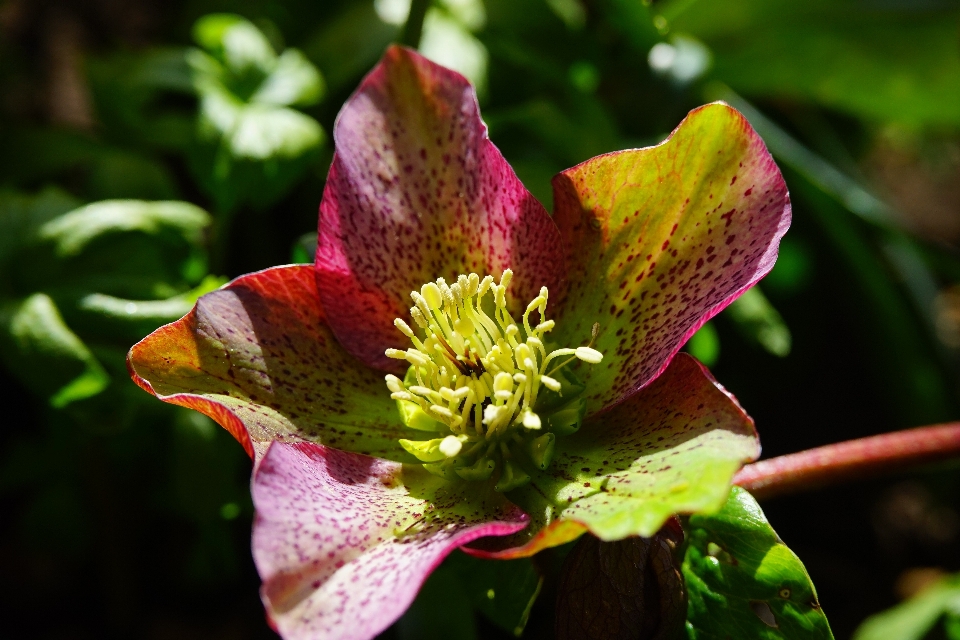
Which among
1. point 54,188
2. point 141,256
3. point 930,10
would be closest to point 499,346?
point 141,256

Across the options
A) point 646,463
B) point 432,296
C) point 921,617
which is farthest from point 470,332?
point 921,617

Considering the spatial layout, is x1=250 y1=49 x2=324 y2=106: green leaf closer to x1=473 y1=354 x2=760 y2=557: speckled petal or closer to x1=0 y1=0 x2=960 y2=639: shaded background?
x1=0 y1=0 x2=960 y2=639: shaded background

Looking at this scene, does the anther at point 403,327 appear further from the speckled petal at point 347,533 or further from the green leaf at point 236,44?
the green leaf at point 236,44

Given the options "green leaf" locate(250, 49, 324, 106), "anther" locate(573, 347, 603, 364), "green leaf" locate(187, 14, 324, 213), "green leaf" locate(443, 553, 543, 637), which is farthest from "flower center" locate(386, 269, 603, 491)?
"green leaf" locate(250, 49, 324, 106)

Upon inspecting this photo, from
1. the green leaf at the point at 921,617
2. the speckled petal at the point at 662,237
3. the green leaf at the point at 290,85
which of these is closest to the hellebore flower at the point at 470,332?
the speckled petal at the point at 662,237

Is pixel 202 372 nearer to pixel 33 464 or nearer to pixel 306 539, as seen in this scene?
pixel 306 539

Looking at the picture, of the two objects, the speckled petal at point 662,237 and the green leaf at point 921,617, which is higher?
the speckled petal at point 662,237

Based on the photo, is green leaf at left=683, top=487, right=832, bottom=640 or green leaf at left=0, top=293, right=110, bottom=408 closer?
green leaf at left=683, top=487, right=832, bottom=640
